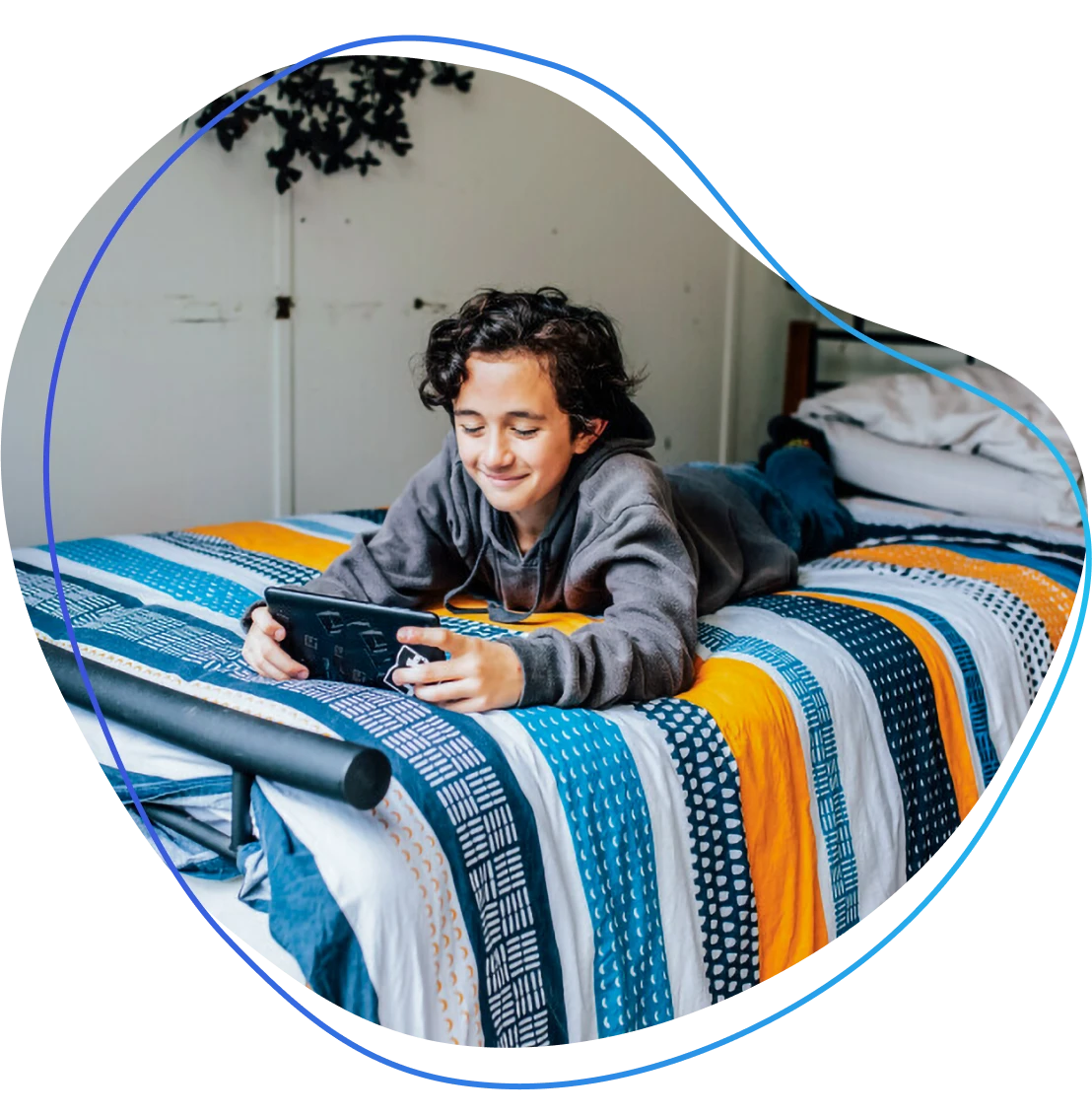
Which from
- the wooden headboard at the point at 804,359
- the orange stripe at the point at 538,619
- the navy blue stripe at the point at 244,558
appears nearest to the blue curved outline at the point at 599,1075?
the navy blue stripe at the point at 244,558

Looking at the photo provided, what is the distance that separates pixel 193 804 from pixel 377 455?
175 centimetres

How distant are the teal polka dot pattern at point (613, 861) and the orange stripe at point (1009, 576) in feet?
3.25

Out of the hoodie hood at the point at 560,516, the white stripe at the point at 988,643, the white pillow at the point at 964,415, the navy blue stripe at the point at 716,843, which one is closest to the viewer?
the navy blue stripe at the point at 716,843

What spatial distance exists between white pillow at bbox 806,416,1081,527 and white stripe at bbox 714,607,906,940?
962mm

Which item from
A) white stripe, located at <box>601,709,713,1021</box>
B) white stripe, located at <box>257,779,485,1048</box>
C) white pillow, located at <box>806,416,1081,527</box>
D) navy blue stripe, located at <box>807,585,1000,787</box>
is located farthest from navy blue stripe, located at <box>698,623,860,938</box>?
white pillow, located at <box>806,416,1081,527</box>

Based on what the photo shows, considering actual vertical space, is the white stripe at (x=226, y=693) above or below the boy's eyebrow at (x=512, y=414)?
below

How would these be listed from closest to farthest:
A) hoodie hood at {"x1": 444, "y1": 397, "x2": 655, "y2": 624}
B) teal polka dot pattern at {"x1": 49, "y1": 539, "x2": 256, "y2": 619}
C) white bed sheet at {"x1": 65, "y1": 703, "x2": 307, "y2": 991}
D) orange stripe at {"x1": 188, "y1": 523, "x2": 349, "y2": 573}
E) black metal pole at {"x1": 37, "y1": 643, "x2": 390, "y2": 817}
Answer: black metal pole at {"x1": 37, "y1": 643, "x2": 390, "y2": 817}
white bed sheet at {"x1": 65, "y1": 703, "x2": 307, "y2": 991}
hoodie hood at {"x1": 444, "y1": 397, "x2": 655, "y2": 624}
teal polka dot pattern at {"x1": 49, "y1": 539, "x2": 256, "y2": 619}
orange stripe at {"x1": 188, "y1": 523, "x2": 349, "y2": 573}

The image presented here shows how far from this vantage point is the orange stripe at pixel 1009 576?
207cm

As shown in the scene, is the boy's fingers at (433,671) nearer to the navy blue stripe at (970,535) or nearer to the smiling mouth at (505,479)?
the smiling mouth at (505,479)

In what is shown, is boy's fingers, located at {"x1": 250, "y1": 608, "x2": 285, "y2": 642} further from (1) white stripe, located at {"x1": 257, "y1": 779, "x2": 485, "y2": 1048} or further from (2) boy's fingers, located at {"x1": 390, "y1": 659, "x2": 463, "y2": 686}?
(1) white stripe, located at {"x1": 257, "y1": 779, "x2": 485, "y2": 1048}

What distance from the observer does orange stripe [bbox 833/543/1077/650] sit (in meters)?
2.07

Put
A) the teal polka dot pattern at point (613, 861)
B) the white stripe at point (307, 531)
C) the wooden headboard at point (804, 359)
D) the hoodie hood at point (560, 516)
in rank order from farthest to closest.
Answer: the wooden headboard at point (804, 359) < the white stripe at point (307, 531) < the hoodie hood at point (560, 516) < the teal polka dot pattern at point (613, 861)

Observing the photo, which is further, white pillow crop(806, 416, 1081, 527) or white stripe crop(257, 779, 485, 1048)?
white pillow crop(806, 416, 1081, 527)

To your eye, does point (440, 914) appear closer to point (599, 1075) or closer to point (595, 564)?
point (599, 1075)
